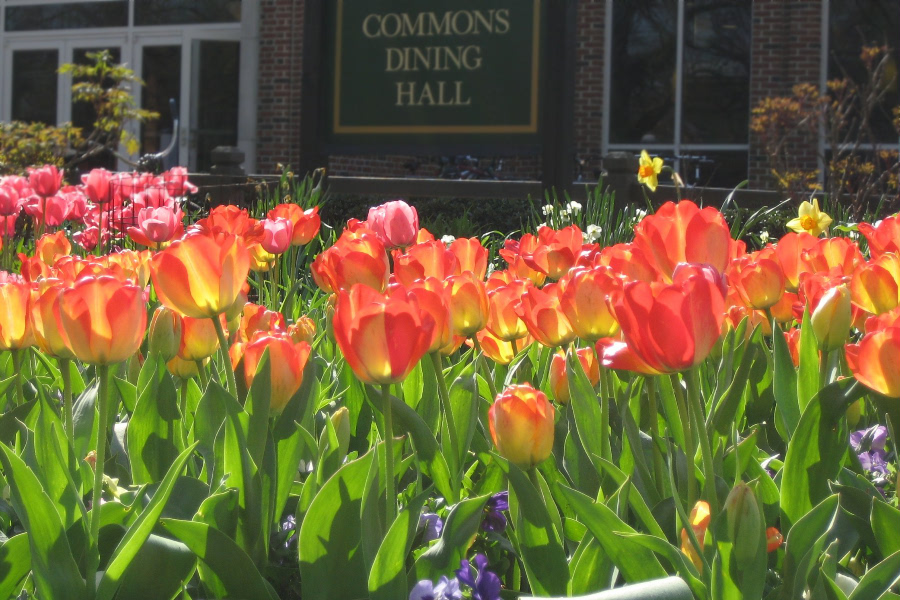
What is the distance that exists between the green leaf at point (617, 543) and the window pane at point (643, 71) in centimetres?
1133

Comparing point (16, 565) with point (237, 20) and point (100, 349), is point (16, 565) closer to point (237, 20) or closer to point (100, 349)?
point (100, 349)

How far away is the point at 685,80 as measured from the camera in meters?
11.9

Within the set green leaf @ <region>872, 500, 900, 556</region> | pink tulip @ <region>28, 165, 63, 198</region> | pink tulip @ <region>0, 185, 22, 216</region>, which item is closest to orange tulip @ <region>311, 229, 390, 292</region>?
green leaf @ <region>872, 500, 900, 556</region>

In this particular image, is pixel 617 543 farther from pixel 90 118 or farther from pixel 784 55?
pixel 90 118

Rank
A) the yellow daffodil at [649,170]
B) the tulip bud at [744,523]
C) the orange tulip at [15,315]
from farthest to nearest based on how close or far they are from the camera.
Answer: the yellow daffodil at [649,170]
the orange tulip at [15,315]
the tulip bud at [744,523]

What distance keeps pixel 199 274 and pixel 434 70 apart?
17.3 feet

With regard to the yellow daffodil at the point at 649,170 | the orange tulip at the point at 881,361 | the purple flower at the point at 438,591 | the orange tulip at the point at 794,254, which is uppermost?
the yellow daffodil at the point at 649,170

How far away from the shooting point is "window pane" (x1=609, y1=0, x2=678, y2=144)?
1196 cm

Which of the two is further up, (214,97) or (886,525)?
(214,97)

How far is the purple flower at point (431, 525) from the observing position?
1.13 metres

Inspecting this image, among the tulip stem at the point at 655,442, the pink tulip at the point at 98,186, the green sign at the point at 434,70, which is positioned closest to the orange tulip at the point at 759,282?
the tulip stem at the point at 655,442

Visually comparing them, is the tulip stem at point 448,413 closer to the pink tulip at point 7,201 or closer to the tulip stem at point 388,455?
the tulip stem at point 388,455

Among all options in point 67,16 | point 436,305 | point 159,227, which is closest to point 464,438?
point 436,305

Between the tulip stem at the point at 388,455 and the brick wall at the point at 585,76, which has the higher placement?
the brick wall at the point at 585,76
